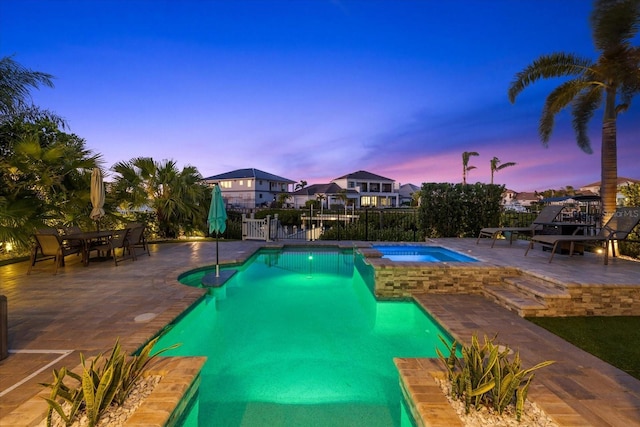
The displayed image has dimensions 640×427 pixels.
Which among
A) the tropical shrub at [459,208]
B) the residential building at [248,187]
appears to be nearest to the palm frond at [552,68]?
the tropical shrub at [459,208]

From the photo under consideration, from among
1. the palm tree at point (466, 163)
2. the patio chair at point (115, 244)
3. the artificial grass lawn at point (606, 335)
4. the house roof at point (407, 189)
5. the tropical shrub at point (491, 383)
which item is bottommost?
the artificial grass lawn at point (606, 335)

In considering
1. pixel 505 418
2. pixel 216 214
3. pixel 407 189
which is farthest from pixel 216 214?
pixel 407 189

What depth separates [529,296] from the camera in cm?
→ 512

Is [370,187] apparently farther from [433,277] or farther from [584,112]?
[433,277]

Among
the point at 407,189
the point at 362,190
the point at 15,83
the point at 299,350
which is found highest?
the point at 407,189

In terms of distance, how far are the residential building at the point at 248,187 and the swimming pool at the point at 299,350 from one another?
38685mm

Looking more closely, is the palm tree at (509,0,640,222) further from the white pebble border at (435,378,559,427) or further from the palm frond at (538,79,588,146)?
the white pebble border at (435,378,559,427)

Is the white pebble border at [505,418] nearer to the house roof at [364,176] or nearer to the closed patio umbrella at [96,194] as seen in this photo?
the closed patio umbrella at [96,194]

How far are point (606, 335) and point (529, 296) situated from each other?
1.20m

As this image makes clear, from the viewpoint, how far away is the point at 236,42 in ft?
46.6

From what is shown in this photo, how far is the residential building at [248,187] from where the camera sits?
4522cm

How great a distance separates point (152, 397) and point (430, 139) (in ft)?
84.4

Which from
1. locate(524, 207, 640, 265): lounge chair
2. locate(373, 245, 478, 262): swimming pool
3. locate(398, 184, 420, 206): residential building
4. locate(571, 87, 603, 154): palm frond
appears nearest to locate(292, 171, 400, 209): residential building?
locate(398, 184, 420, 206): residential building

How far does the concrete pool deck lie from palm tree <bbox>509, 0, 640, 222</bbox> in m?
3.57
